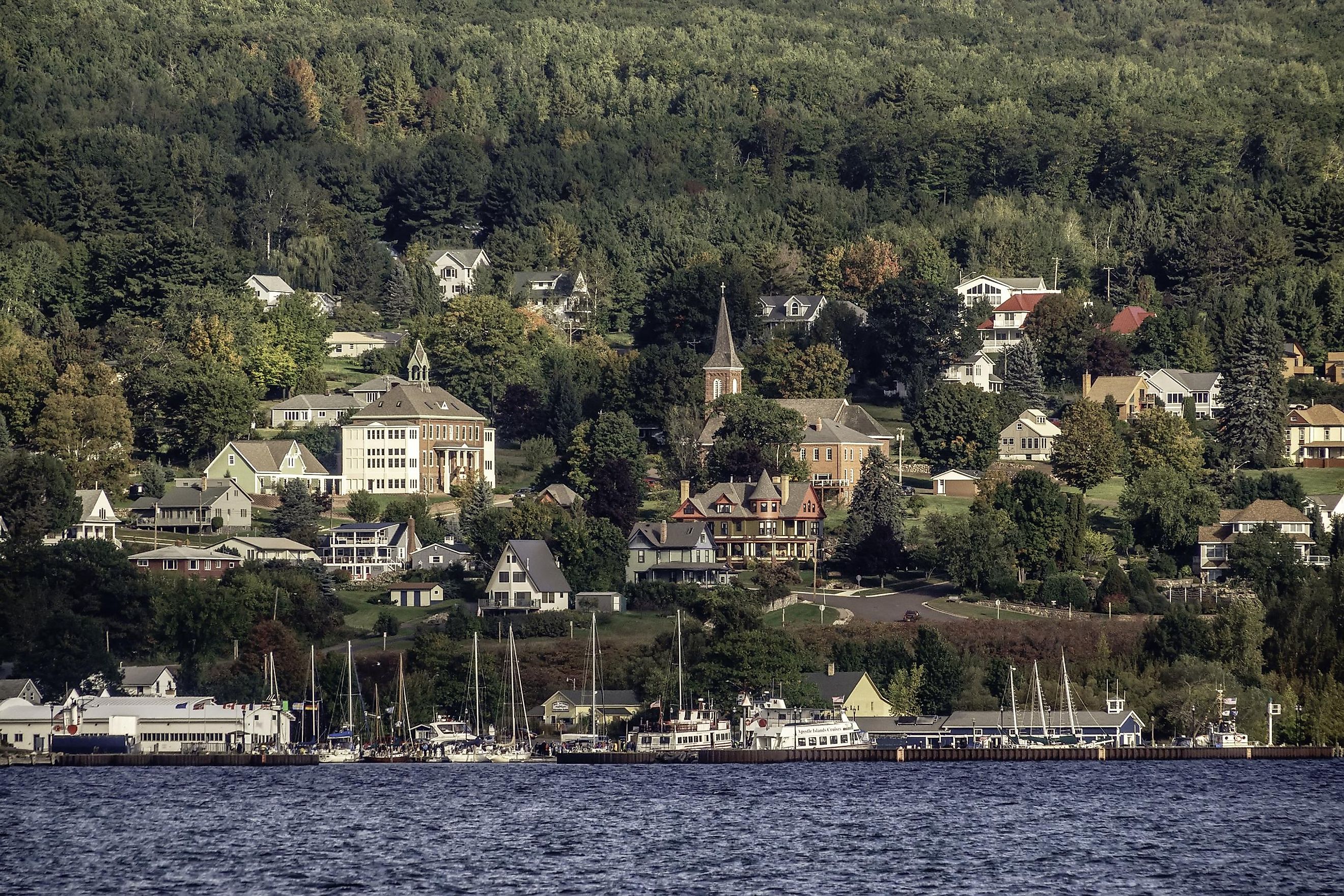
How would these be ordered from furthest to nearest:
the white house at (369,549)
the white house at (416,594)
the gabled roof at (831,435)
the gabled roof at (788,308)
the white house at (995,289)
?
the white house at (995,289) → the gabled roof at (788,308) → the gabled roof at (831,435) → the white house at (369,549) → the white house at (416,594)

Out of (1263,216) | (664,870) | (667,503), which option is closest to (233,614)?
(667,503)

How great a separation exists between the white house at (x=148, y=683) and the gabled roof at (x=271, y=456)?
33.0m

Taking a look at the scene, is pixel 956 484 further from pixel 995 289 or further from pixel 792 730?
pixel 995 289

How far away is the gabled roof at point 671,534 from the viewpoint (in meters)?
136

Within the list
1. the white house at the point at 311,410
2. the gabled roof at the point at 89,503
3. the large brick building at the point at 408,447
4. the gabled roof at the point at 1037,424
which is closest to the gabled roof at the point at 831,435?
the gabled roof at the point at 1037,424

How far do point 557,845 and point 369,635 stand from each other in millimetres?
47977

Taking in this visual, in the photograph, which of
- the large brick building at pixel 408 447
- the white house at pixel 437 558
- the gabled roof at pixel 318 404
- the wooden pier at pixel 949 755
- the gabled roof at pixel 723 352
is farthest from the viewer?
the gabled roof at pixel 318 404

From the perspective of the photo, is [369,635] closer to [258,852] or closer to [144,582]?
[144,582]

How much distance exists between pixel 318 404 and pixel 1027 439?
50469 mm

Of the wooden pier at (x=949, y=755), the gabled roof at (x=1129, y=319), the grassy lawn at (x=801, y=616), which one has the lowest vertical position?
the wooden pier at (x=949, y=755)

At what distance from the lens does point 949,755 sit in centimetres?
11031

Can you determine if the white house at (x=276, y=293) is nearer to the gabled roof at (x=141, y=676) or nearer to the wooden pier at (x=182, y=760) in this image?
the gabled roof at (x=141, y=676)

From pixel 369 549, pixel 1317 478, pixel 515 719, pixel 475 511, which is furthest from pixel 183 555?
pixel 1317 478

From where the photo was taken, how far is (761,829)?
8162 cm
